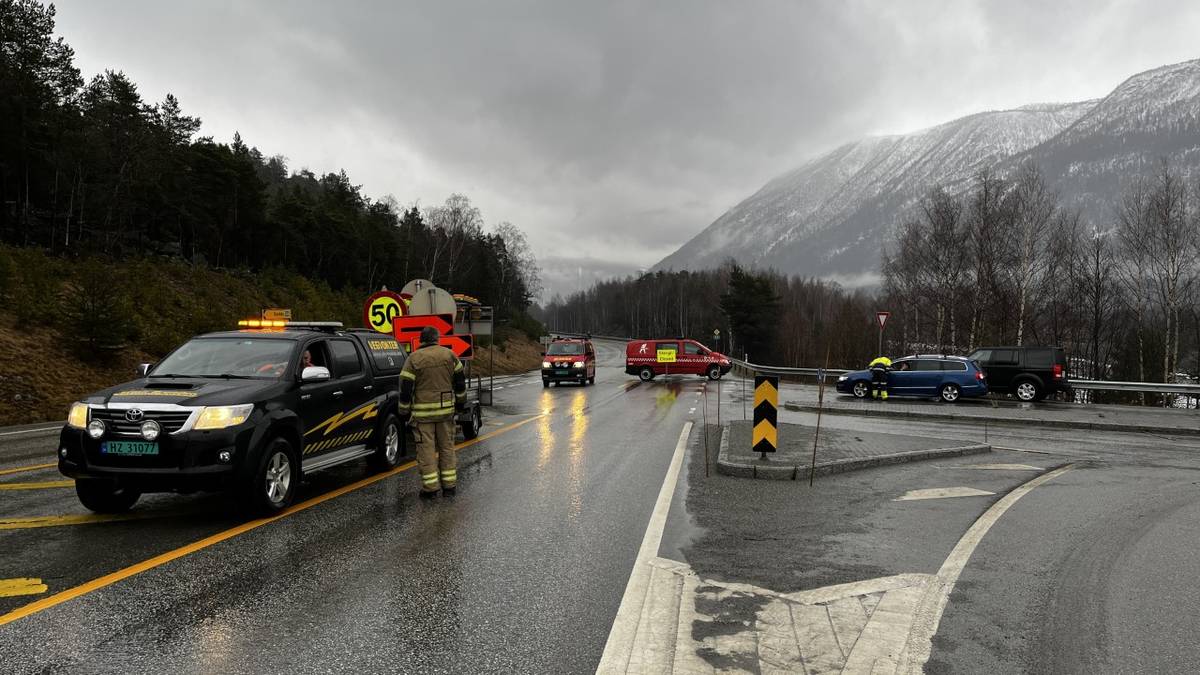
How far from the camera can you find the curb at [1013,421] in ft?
49.9

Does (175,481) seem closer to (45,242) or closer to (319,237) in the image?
(45,242)

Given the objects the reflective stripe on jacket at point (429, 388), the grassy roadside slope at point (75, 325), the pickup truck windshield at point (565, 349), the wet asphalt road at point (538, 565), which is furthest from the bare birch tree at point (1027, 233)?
the grassy roadside slope at point (75, 325)

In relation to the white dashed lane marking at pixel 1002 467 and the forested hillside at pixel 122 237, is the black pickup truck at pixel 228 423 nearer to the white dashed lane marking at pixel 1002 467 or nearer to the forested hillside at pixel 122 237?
the white dashed lane marking at pixel 1002 467

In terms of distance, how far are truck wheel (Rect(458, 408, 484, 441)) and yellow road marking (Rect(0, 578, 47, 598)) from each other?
7.39 meters

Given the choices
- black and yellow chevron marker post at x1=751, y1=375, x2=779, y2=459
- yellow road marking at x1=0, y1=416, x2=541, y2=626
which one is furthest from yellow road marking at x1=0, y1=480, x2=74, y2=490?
black and yellow chevron marker post at x1=751, y1=375, x2=779, y2=459

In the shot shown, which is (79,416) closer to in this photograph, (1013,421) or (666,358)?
(1013,421)

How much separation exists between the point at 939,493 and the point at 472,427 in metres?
7.53

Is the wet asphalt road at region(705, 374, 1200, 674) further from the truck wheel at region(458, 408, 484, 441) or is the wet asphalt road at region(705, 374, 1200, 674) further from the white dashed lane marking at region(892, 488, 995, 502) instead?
the truck wheel at region(458, 408, 484, 441)

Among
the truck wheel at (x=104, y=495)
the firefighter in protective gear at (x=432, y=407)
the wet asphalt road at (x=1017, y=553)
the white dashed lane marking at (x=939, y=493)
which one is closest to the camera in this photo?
the wet asphalt road at (x=1017, y=553)

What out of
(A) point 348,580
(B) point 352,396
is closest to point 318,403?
(B) point 352,396

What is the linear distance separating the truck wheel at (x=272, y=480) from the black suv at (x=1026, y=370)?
77.9 feet

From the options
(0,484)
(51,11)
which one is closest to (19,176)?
(51,11)

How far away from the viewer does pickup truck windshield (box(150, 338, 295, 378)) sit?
6773 mm

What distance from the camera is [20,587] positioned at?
4246 mm
